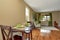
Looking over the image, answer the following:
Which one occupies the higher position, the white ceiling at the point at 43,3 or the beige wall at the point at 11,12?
the white ceiling at the point at 43,3

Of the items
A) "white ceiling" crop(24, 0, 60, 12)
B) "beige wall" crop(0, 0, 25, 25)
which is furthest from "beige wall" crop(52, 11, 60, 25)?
"beige wall" crop(0, 0, 25, 25)

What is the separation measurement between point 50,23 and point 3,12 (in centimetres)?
1118

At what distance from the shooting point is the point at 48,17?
14086mm

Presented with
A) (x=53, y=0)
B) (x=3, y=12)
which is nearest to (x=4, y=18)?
(x=3, y=12)

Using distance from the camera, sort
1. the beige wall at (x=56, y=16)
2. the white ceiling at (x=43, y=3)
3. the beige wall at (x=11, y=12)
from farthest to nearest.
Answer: the beige wall at (x=56, y=16), the white ceiling at (x=43, y=3), the beige wall at (x=11, y=12)

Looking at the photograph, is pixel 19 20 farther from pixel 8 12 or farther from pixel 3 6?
pixel 3 6

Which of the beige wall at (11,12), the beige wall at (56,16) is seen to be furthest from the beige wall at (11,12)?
the beige wall at (56,16)

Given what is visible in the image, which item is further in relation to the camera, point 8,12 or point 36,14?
point 36,14

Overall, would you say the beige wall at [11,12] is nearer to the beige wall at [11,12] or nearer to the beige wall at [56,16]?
the beige wall at [11,12]

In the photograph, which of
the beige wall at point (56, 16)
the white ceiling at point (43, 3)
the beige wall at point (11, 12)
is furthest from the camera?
the beige wall at point (56, 16)

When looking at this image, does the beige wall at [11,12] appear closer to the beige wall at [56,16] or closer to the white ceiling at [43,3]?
the white ceiling at [43,3]

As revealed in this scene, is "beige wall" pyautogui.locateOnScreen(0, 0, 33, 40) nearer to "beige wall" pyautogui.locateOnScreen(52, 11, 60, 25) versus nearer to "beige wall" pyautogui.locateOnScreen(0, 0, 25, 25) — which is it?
"beige wall" pyautogui.locateOnScreen(0, 0, 25, 25)

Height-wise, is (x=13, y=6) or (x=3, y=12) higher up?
(x=13, y=6)

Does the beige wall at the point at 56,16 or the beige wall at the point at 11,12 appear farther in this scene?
the beige wall at the point at 56,16
